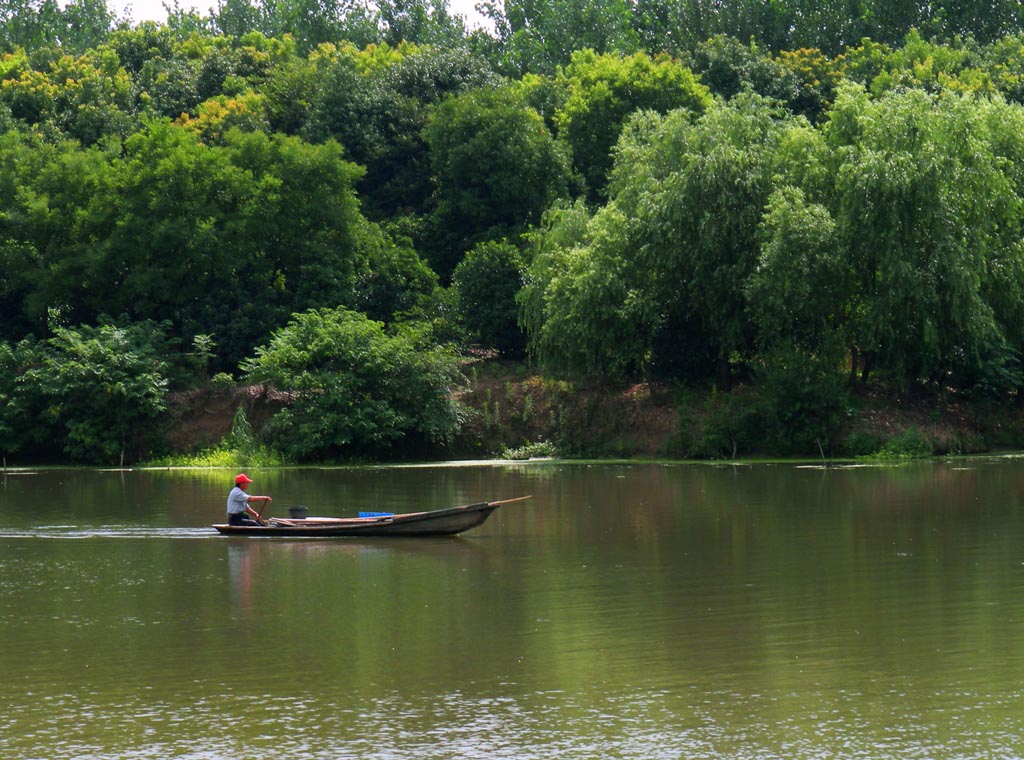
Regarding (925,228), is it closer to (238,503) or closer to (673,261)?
(673,261)

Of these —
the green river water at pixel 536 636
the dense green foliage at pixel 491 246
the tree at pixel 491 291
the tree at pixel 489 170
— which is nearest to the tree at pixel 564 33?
the dense green foliage at pixel 491 246

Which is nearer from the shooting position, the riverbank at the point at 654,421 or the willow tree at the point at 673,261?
the riverbank at the point at 654,421

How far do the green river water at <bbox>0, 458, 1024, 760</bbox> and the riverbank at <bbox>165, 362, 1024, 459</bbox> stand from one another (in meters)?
14.8

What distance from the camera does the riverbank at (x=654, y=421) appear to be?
4922 cm

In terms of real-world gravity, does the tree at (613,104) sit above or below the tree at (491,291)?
above

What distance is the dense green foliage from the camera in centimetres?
4791

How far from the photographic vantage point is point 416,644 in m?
18.4

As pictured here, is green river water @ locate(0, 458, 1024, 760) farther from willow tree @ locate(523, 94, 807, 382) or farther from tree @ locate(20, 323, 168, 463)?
tree @ locate(20, 323, 168, 463)

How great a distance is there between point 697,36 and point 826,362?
201 feet

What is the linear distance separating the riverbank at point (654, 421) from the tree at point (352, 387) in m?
1.82

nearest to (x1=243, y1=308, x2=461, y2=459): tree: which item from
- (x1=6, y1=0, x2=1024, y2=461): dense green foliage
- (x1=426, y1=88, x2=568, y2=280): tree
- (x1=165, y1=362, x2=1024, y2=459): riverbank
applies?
(x1=6, y1=0, x2=1024, y2=461): dense green foliage

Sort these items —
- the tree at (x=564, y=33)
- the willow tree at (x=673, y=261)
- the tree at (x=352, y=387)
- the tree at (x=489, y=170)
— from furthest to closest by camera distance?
the tree at (x=564, y=33)
the tree at (x=489, y=170)
the tree at (x=352, y=387)
the willow tree at (x=673, y=261)

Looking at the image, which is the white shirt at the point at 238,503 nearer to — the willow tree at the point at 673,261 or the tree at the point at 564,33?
the willow tree at the point at 673,261

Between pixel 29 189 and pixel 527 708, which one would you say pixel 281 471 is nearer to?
pixel 29 189
